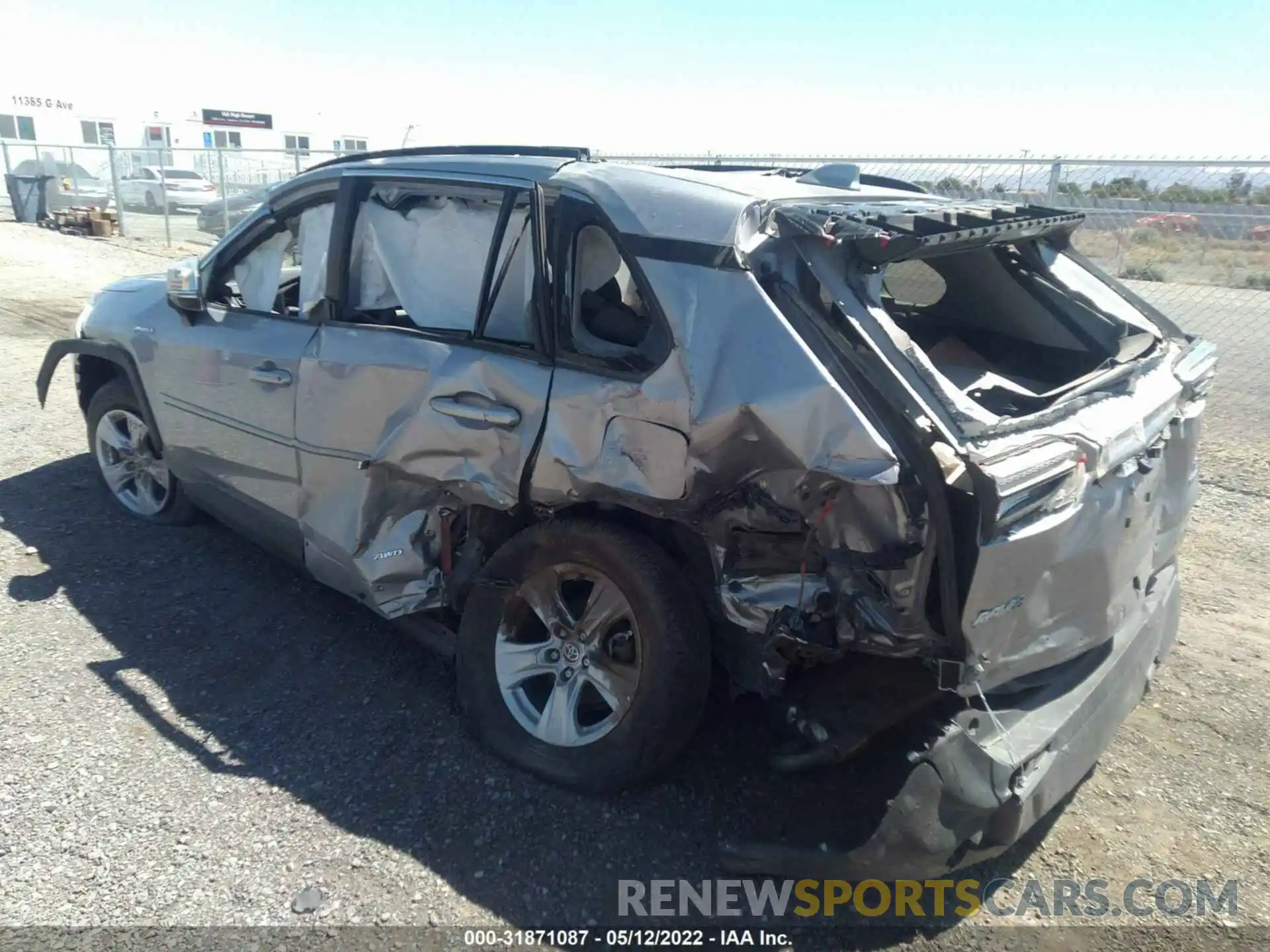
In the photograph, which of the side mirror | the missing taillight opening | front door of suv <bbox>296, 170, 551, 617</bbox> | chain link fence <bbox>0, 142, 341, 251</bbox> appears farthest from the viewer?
chain link fence <bbox>0, 142, 341, 251</bbox>

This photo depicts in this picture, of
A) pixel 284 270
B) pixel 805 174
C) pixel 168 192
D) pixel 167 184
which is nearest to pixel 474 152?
pixel 284 270

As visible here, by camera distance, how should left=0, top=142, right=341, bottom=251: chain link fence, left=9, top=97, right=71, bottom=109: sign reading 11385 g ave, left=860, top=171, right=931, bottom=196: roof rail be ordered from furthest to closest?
1. left=9, top=97, right=71, bottom=109: sign reading 11385 g ave
2. left=0, top=142, right=341, bottom=251: chain link fence
3. left=860, top=171, right=931, bottom=196: roof rail

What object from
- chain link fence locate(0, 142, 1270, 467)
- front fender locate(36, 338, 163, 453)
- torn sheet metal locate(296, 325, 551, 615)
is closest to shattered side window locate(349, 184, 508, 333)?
torn sheet metal locate(296, 325, 551, 615)

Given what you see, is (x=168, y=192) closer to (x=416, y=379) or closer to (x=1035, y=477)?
(x=416, y=379)

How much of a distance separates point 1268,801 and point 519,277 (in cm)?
312

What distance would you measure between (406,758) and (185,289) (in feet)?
8.22

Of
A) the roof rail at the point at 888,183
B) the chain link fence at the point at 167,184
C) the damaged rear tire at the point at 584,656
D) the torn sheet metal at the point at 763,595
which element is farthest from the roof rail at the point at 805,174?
the chain link fence at the point at 167,184

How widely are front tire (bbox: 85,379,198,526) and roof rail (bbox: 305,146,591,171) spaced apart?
191 cm

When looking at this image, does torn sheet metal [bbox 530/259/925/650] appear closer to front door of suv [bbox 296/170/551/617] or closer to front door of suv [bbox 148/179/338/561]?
front door of suv [bbox 296/170/551/617]

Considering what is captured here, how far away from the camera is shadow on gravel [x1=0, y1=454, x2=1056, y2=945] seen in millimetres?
Result: 2795

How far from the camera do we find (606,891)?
270 centimetres

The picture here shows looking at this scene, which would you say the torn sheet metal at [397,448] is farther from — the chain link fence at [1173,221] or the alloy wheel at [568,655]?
the chain link fence at [1173,221]

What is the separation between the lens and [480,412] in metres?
3.12

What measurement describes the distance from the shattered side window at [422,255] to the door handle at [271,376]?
0.39 meters
